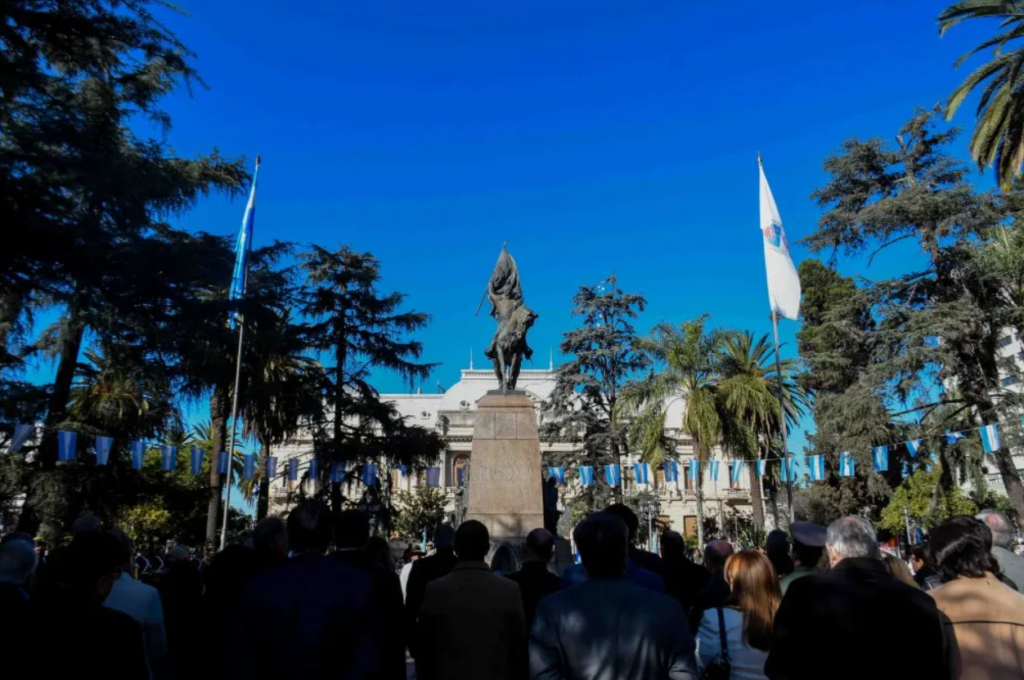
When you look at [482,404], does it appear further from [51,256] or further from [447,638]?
[447,638]

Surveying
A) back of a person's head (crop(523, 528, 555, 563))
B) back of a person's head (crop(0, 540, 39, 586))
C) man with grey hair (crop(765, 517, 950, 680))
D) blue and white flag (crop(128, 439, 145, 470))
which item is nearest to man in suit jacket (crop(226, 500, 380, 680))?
back of a person's head (crop(0, 540, 39, 586))

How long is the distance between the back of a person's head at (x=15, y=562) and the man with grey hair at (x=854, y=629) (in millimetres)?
3891

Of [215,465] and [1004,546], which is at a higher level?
[215,465]

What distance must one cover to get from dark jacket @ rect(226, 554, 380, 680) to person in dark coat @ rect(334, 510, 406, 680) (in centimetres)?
40

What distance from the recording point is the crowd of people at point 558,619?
2715 mm

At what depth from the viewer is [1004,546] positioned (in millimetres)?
4664

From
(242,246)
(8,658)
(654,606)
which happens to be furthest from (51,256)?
(242,246)

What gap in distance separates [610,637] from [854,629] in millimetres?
958

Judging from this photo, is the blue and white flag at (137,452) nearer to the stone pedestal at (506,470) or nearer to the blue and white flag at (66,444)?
the blue and white flag at (66,444)

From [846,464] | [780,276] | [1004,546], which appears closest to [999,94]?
[780,276]

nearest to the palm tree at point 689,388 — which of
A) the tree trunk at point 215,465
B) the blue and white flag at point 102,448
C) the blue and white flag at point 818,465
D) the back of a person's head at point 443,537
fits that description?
the blue and white flag at point 818,465

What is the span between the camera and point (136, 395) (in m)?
24.0

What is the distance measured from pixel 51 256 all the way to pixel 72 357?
1200 cm

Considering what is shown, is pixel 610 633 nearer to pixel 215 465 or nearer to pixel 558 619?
pixel 558 619
